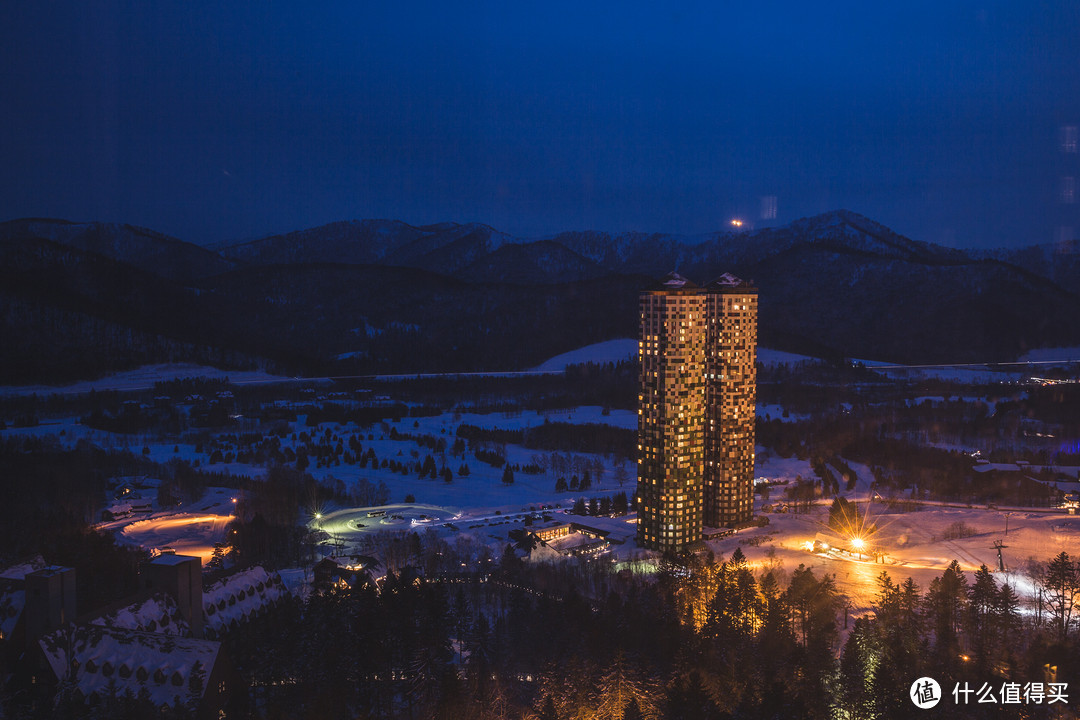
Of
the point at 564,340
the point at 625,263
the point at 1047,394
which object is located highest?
the point at 625,263

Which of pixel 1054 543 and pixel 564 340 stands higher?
pixel 564 340

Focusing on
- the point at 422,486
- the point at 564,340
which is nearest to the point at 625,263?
the point at 564,340

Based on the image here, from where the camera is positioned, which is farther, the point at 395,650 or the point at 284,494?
the point at 284,494

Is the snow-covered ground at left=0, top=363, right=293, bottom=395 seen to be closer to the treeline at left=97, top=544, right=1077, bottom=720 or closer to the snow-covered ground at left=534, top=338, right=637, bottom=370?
the snow-covered ground at left=534, top=338, right=637, bottom=370

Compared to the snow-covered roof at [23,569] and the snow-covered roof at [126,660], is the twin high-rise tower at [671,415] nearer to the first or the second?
the snow-covered roof at [126,660]

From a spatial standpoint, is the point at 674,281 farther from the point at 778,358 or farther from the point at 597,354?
the point at 597,354

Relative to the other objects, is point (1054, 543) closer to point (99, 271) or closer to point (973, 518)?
point (973, 518)
